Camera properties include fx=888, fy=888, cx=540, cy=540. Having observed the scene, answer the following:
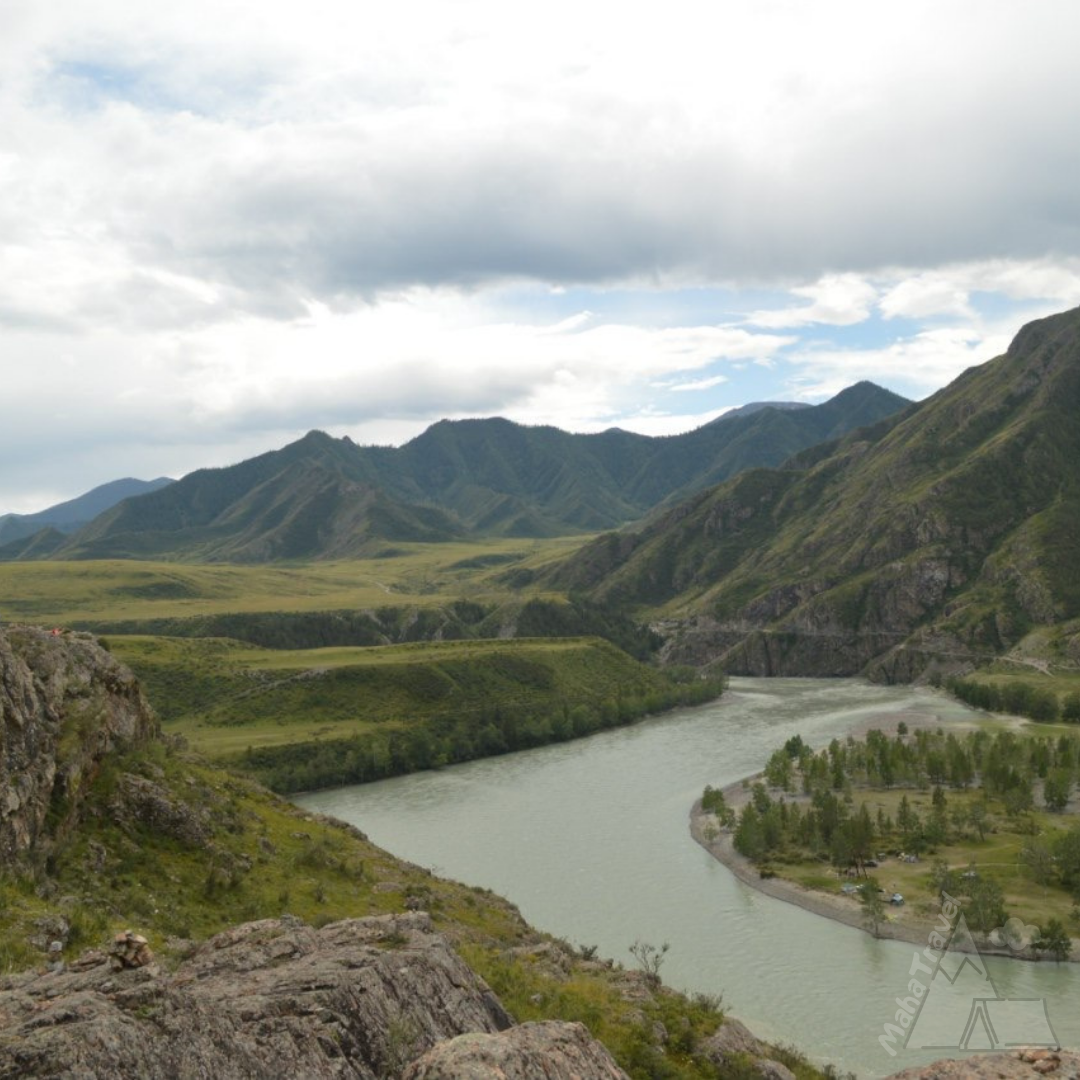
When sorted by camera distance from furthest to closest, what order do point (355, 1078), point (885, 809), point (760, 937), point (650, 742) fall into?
point (650, 742) < point (885, 809) < point (760, 937) < point (355, 1078)

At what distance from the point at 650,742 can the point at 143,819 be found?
10772 centimetres

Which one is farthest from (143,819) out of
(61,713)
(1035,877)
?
(1035,877)

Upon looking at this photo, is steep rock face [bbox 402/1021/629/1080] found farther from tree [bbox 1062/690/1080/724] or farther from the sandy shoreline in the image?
tree [bbox 1062/690/1080/724]

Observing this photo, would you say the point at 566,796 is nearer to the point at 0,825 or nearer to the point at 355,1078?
the point at 0,825

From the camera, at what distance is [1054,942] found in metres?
58.8

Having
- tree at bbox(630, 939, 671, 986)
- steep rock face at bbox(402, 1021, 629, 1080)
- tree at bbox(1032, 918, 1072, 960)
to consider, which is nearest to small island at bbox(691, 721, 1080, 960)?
tree at bbox(1032, 918, 1072, 960)

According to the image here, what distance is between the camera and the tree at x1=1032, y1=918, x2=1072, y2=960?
5850cm

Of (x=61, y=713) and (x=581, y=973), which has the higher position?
(x=61, y=713)

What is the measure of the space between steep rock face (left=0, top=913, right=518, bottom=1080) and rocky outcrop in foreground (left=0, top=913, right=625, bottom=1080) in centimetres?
3

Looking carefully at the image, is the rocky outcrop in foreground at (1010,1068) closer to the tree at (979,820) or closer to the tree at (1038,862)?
the tree at (1038,862)

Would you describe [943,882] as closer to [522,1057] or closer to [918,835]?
[918,835]

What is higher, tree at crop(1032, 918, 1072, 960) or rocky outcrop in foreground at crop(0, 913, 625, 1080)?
rocky outcrop in foreground at crop(0, 913, 625, 1080)

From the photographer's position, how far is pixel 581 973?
3984cm

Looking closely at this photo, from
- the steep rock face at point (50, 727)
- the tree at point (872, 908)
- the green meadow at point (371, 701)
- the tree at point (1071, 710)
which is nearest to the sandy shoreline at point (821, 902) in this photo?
the tree at point (872, 908)
